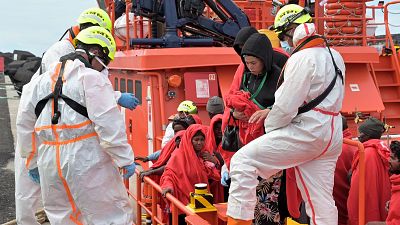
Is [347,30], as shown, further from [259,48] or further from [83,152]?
[83,152]

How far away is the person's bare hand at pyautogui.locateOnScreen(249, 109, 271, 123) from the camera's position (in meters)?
2.99

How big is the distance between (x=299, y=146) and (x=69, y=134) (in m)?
1.53

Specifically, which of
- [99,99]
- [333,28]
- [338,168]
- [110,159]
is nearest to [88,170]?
[110,159]

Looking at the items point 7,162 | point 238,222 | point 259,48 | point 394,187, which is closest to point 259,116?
point 259,48

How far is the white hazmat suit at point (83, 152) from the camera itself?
341 cm

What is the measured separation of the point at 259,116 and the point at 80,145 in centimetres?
123

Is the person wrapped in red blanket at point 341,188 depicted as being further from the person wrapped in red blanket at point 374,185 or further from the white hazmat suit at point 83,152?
the white hazmat suit at point 83,152

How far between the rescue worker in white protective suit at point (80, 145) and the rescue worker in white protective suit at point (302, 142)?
3.14ft

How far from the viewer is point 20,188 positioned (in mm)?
4707

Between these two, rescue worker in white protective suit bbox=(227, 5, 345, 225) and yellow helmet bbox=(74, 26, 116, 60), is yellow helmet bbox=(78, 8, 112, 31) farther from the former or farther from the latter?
rescue worker in white protective suit bbox=(227, 5, 345, 225)

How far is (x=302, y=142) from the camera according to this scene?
2879 mm

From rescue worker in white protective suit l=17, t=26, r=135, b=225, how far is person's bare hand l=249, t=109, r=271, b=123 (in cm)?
95

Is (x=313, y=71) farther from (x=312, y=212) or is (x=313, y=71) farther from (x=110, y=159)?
(x=110, y=159)

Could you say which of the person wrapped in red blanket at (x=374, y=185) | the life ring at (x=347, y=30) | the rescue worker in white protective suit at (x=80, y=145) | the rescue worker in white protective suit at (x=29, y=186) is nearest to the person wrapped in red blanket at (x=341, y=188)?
the person wrapped in red blanket at (x=374, y=185)
